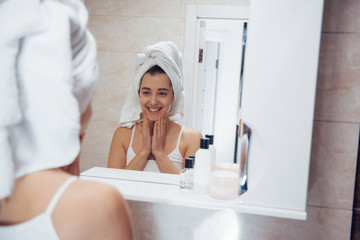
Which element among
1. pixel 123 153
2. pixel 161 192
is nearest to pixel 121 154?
pixel 123 153

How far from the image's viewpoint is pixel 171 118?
0.99 metres

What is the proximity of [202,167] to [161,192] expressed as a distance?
0.52ft

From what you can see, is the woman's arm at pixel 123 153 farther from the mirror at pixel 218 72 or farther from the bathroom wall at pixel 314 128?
the mirror at pixel 218 72

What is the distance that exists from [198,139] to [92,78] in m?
0.48

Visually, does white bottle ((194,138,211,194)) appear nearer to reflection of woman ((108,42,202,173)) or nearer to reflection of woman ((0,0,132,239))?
reflection of woman ((108,42,202,173))

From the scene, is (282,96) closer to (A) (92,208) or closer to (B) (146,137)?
(B) (146,137)

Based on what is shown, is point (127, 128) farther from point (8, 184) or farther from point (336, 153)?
point (336, 153)

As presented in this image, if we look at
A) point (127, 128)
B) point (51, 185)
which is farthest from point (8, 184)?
point (127, 128)

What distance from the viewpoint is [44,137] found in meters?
0.53

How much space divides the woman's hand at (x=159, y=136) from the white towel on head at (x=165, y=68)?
0.04 m

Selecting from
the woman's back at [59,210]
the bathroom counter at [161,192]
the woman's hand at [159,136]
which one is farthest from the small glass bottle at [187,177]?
the woman's back at [59,210]

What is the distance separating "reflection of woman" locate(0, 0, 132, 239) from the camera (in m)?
0.50

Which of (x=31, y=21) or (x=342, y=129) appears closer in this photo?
(x=31, y=21)

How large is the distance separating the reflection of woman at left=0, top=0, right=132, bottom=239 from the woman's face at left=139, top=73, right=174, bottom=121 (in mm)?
445
